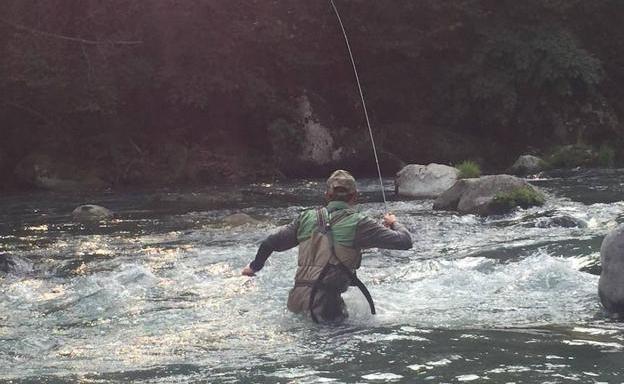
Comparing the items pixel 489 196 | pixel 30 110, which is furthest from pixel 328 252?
pixel 30 110

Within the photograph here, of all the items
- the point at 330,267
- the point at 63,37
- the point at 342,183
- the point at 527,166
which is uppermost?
the point at 63,37

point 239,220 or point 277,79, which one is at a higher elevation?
point 277,79

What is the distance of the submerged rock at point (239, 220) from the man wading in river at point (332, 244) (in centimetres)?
683

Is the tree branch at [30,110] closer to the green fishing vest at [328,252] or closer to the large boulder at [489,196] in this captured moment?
the large boulder at [489,196]

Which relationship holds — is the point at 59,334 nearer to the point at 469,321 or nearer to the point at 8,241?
the point at 469,321

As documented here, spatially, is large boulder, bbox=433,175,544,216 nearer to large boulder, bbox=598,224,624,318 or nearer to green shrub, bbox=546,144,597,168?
large boulder, bbox=598,224,624,318

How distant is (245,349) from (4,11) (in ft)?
60.7

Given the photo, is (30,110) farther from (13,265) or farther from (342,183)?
(342,183)

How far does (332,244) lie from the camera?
21.5 ft

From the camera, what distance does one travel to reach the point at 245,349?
237 inches

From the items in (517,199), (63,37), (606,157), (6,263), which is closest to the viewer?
(6,263)

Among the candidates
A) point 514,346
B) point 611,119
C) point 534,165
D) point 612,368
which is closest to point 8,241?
point 514,346

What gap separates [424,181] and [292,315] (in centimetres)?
1087

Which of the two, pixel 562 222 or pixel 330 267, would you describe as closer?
pixel 330 267
